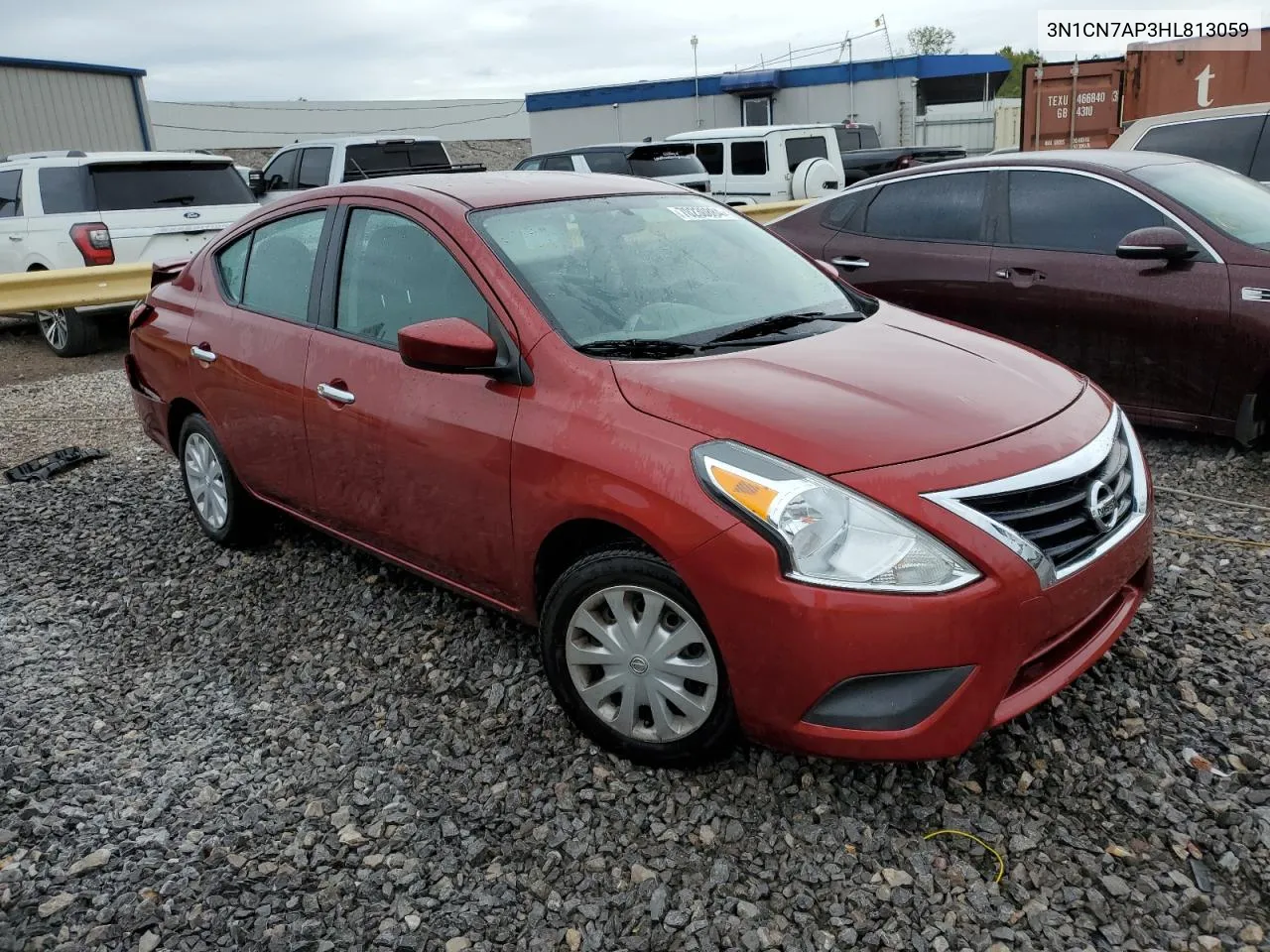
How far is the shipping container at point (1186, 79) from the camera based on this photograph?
15086mm

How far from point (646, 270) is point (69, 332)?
8300mm

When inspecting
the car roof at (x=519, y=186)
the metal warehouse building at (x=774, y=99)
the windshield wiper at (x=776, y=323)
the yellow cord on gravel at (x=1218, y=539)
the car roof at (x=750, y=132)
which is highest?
the metal warehouse building at (x=774, y=99)

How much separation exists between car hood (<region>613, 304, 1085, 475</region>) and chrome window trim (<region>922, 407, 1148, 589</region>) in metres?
0.14

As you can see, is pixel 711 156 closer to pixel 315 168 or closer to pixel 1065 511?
pixel 315 168

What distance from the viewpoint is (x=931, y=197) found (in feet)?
20.4

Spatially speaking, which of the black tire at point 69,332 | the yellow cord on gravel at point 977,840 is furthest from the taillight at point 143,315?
the black tire at point 69,332

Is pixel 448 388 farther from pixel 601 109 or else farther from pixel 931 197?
pixel 601 109

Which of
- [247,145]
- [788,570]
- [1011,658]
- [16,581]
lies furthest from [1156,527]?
[247,145]

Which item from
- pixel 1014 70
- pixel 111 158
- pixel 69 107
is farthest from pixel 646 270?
pixel 1014 70

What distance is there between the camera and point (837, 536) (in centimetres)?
253

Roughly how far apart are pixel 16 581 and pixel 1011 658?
169 inches

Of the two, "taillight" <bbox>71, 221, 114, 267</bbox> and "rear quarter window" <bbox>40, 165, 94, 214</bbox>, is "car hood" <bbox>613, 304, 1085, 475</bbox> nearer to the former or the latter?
"taillight" <bbox>71, 221, 114, 267</bbox>

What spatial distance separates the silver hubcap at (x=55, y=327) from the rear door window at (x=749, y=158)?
1048cm

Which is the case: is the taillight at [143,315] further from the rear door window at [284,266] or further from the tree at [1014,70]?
the tree at [1014,70]
